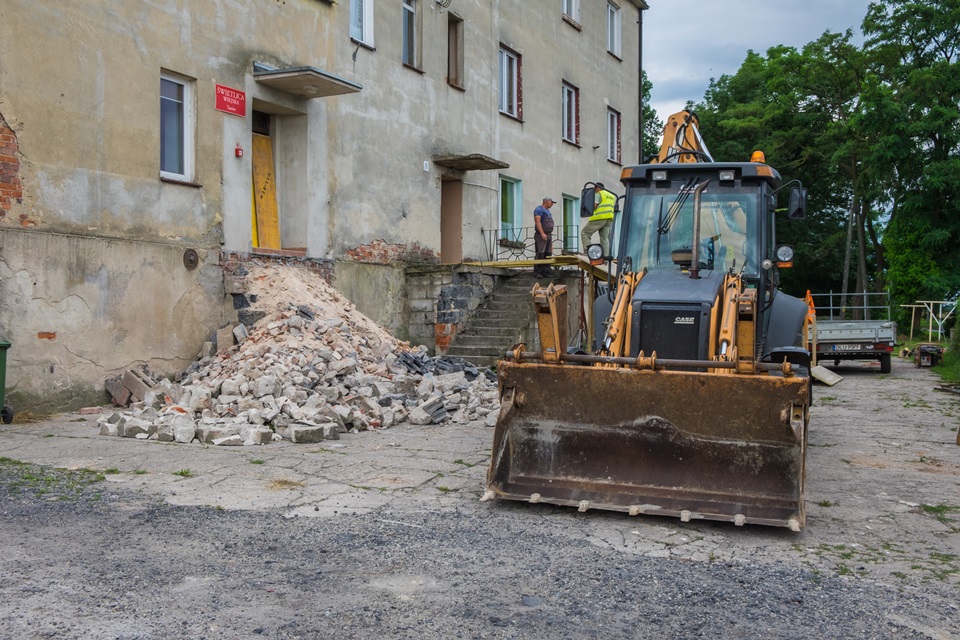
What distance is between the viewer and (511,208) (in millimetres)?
20469

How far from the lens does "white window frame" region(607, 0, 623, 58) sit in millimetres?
25484

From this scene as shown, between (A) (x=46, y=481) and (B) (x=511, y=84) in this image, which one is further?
(B) (x=511, y=84)

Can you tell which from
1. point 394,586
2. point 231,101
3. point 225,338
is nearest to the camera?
point 394,586

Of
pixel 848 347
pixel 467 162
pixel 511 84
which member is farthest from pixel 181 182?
pixel 848 347

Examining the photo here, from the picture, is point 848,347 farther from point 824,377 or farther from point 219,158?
point 219,158

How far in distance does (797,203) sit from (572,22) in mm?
16414

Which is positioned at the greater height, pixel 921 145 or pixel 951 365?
pixel 921 145

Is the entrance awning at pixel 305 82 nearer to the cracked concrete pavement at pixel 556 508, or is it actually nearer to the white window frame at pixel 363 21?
the white window frame at pixel 363 21

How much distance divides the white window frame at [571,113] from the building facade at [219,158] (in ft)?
8.93

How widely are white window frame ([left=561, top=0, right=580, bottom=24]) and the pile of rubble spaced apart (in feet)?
42.1

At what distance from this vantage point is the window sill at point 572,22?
22594 mm

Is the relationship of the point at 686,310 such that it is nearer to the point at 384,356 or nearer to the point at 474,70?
the point at 384,356

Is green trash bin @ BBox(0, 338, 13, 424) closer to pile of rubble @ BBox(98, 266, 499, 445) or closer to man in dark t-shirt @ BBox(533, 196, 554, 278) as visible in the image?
pile of rubble @ BBox(98, 266, 499, 445)

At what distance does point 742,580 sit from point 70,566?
3.54m
